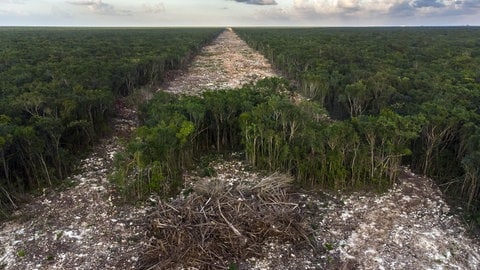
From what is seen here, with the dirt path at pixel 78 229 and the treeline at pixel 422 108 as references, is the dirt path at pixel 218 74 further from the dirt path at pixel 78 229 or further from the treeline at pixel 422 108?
the dirt path at pixel 78 229

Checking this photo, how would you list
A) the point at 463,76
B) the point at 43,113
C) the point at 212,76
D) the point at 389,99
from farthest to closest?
1. the point at 212,76
2. the point at 463,76
3. the point at 389,99
4. the point at 43,113

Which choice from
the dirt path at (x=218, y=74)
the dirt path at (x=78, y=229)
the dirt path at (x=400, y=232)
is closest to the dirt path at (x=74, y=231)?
the dirt path at (x=78, y=229)

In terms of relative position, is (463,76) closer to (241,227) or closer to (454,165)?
(454,165)

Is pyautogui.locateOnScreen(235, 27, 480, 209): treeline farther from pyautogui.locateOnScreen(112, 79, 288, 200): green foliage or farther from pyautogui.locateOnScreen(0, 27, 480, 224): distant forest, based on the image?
pyautogui.locateOnScreen(112, 79, 288, 200): green foliage

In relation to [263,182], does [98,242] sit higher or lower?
lower

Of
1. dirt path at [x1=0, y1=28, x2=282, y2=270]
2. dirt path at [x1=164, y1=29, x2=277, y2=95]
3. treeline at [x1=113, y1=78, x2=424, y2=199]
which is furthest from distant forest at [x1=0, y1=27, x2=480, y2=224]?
dirt path at [x1=164, y1=29, x2=277, y2=95]

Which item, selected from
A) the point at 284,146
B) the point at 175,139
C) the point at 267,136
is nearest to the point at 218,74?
the point at 267,136

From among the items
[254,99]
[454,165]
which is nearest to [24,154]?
[254,99]
